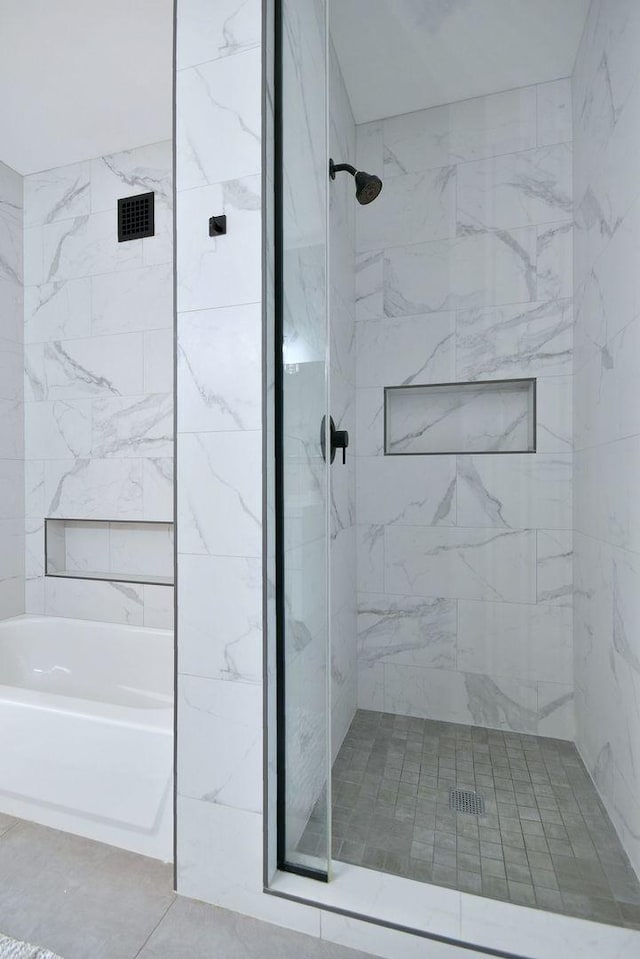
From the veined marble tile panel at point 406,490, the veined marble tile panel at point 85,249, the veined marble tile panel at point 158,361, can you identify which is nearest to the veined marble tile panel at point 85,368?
the veined marble tile panel at point 158,361

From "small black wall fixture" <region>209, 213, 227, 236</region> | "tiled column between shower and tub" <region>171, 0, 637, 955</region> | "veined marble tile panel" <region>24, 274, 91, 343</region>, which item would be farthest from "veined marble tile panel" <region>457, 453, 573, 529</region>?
"veined marble tile panel" <region>24, 274, 91, 343</region>

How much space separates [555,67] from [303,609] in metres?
2.35

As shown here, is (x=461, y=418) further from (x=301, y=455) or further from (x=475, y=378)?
(x=301, y=455)

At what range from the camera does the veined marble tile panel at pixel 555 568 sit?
2.14 meters

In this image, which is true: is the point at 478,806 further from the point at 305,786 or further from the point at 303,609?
the point at 303,609

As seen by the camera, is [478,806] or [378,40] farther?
[378,40]

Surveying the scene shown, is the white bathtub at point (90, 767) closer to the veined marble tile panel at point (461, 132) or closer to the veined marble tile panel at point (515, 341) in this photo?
the veined marble tile panel at point (515, 341)

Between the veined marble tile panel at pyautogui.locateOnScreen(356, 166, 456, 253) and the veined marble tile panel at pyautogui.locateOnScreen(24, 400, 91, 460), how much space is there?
5.14ft

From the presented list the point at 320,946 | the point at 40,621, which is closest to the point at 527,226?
the point at 320,946

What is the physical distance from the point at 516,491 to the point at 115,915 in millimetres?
1927

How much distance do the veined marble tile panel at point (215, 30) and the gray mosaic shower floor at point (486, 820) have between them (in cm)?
193

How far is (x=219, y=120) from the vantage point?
125cm

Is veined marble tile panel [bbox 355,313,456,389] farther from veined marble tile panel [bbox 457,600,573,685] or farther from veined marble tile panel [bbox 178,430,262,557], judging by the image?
veined marble tile panel [bbox 178,430,262,557]

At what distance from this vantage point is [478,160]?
2.26 meters
